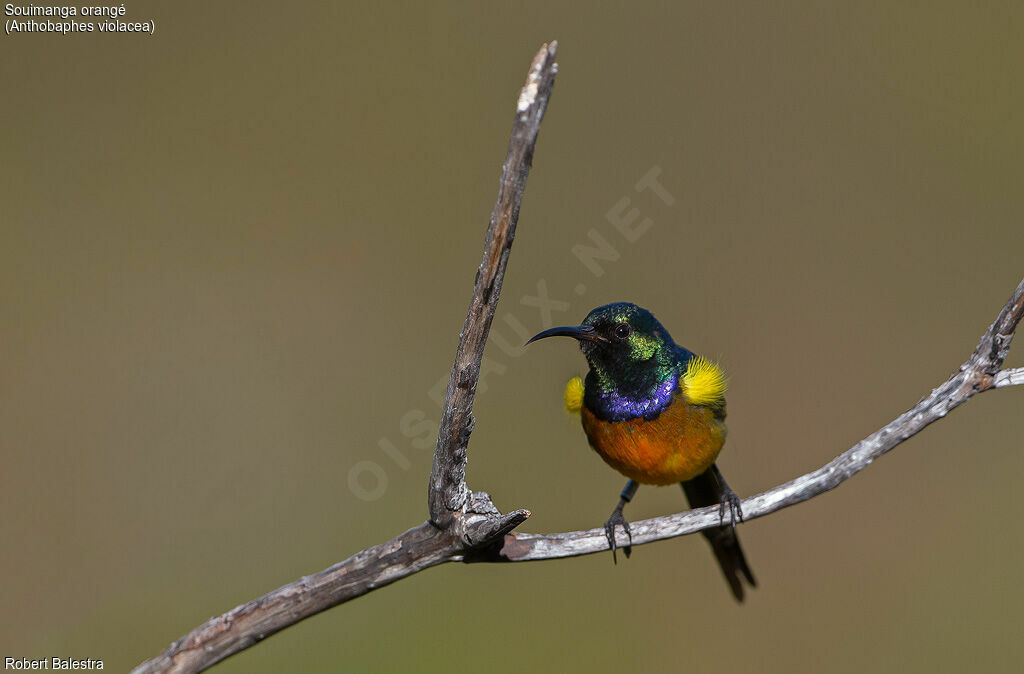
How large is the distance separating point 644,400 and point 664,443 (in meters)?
0.23

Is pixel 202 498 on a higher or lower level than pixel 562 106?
lower

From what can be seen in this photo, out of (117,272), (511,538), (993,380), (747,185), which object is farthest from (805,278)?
(117,272)

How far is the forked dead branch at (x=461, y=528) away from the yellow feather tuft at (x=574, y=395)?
4.30ft

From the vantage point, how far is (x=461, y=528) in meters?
2.92

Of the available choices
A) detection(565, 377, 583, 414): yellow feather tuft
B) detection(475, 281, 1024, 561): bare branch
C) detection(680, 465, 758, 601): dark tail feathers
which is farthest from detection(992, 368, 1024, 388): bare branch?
detection(565, 377, 583, 414): yellow feather tuft

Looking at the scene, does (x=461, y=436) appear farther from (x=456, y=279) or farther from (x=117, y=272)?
(x=117, y=272)

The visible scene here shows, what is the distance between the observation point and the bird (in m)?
4.04

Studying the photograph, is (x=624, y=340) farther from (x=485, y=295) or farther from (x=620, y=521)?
(x=485, y=295)

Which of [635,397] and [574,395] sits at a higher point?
[574,395]

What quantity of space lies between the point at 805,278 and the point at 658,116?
233cm

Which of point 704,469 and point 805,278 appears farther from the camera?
point 805,278

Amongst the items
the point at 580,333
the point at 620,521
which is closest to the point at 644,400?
the point at 580,333

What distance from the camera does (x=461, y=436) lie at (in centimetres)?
281

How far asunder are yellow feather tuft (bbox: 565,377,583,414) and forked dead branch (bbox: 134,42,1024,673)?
51.6 inches
